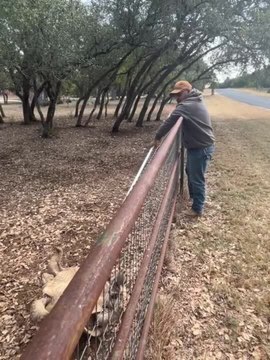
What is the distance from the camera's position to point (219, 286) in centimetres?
352

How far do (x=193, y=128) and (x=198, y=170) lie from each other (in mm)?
612

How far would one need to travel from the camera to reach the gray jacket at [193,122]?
4.34 meters

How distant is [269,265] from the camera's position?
12.6ft

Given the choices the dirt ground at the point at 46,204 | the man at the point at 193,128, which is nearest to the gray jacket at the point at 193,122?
the man at the point at 193,128

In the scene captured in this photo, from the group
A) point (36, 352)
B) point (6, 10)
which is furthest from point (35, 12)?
point (36, 352)

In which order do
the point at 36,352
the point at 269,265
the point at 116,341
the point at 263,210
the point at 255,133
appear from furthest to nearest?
1. the point at 255,133
2. the point at 263,210
3. the point at 269,265
4. the point at 116,341
5. the point at 36,352

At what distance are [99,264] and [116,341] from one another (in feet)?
2.36

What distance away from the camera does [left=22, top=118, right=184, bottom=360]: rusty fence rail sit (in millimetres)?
801

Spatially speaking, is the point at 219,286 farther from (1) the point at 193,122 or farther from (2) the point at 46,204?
(2) the point at 46,204

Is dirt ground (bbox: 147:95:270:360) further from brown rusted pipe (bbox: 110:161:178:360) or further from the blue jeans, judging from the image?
brown rusted pipe (bbox: 110:161:178:360)

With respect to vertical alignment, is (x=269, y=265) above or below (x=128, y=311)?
below

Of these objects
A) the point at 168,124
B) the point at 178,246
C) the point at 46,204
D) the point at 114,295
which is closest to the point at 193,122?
the point at 168,124

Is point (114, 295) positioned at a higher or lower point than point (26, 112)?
lower

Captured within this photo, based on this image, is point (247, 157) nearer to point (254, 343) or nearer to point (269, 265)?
point (269, 265)
